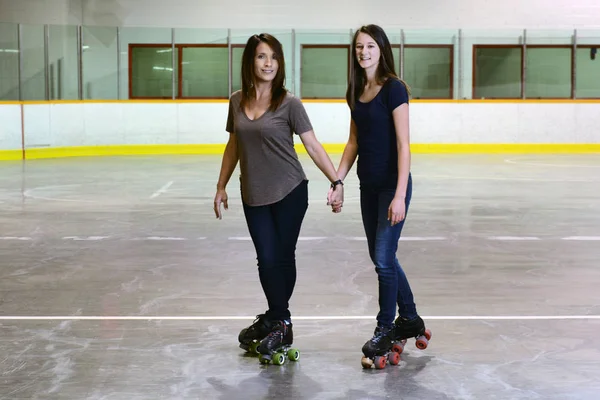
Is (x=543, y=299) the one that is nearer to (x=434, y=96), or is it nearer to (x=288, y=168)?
(x=288, y=168)

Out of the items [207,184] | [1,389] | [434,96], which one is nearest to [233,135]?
[1,389]

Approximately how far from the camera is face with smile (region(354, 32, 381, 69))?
17.4 ft

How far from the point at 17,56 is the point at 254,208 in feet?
59.0

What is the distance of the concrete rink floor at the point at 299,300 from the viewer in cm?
512

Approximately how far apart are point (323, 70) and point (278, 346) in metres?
20.7

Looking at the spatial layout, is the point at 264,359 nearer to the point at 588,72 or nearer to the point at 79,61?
the point at 79,61

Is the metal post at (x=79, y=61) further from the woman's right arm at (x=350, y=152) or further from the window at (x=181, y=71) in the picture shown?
the woman's right arm at (x=350, y=152)

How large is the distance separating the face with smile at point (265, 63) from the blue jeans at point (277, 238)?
59 cm

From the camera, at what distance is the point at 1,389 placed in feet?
16.2

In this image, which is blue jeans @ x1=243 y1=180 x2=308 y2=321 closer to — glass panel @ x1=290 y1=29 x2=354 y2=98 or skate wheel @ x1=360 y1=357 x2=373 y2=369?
skate wheel @ x1=360 y1=357 x2=373 y2=369

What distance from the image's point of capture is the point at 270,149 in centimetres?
548

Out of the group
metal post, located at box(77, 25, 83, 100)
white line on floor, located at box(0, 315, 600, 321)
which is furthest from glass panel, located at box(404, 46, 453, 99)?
white line on floor, located at box(0, 315, 600, 321)

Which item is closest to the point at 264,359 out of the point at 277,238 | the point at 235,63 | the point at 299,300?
the point at 277,238

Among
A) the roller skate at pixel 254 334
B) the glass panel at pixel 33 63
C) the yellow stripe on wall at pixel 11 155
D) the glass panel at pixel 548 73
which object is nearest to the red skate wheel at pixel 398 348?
the roller skate at pixel 254 334
